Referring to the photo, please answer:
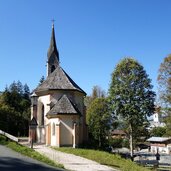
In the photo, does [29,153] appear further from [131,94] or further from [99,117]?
[99,117]

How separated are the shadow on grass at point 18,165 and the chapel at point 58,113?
1531 centimetres

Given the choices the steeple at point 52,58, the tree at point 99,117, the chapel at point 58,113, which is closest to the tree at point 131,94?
the chapel at point 58,113

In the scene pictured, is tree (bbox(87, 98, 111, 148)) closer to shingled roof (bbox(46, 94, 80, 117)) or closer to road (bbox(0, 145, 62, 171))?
shingled roof (bbox(46, 94, 80, 117))

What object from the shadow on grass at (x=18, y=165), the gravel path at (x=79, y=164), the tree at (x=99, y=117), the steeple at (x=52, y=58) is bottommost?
the gravel path at (x=79, y=164)

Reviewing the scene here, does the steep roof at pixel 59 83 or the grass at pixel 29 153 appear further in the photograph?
the steep roof at pixel 59 83

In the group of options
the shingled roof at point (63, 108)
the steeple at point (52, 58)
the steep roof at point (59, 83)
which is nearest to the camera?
the shingled roof at point (63, 108)

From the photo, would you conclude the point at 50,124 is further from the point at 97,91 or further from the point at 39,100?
the point at 97,91

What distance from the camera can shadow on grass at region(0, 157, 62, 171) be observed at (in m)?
13.7

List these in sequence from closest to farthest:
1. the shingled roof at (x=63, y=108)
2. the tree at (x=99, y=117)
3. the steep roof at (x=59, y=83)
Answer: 1. the shingled roof at (x=63, y=108)
2. the steep roof at (x=59, y=83)
3. the tree at (x=99, y=117)

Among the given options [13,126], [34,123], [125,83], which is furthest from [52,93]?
[13,126]

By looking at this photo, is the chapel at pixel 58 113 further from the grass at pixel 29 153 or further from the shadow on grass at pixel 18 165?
the shadow on grass at pixel 18 165

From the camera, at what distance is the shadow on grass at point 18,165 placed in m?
13.7

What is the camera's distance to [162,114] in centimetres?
2808

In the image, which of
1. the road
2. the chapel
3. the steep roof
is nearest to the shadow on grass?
the road
